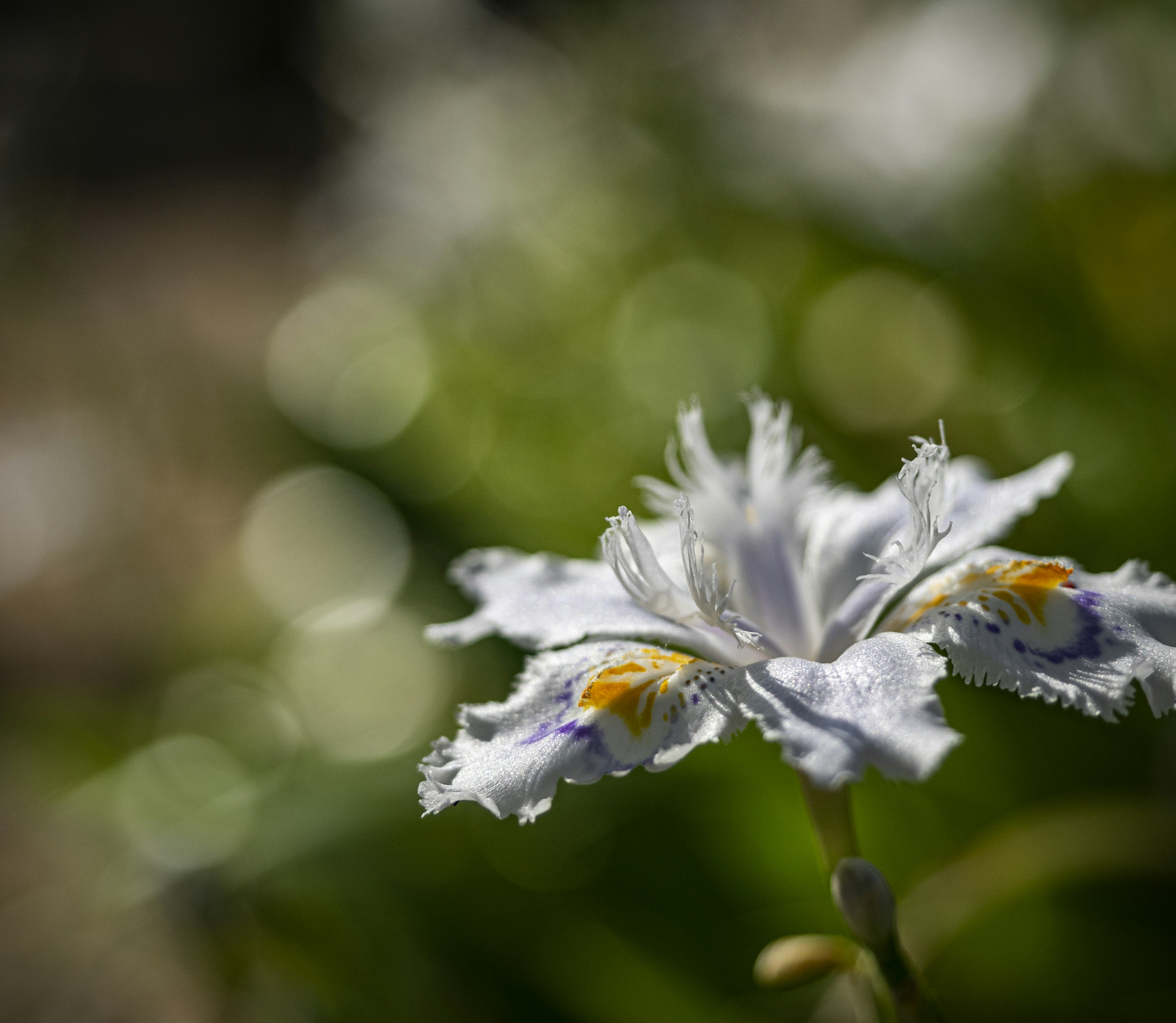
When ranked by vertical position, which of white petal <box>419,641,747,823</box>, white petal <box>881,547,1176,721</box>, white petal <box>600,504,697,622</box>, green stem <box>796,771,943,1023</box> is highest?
white petal <box>881,547,1176,721</box>

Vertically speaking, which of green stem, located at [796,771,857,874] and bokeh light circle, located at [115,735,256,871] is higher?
green stem, located at [796,771,857,874]

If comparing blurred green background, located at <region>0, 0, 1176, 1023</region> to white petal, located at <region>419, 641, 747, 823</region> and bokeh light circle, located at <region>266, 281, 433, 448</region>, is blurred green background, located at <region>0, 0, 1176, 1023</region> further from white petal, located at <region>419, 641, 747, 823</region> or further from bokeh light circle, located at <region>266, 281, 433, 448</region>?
white petal, located at <region>419, 641, 747, 823</region>

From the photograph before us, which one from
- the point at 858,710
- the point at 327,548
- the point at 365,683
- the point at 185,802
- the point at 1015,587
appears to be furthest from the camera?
the point at 327,548

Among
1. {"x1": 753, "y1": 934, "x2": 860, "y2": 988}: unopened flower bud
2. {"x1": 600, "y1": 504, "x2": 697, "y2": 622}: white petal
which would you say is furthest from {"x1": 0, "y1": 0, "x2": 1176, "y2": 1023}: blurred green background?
{"x1": 600, "y1": 504, "x2": 697, "y2": 622}: white petal

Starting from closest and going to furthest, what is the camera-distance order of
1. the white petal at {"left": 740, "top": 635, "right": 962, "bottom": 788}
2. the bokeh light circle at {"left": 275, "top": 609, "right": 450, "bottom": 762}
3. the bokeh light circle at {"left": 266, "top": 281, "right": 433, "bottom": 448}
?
the white petal at {"left": 740, "top": 635, "right": 962, "bottom": 788}, the bokeh light circle at {"left": 275, "top": 609, "right": 450, "bottom": 762}, the bokeh light circle at {"left": 266, "top": 281, "right": 433, "bottom": 448}

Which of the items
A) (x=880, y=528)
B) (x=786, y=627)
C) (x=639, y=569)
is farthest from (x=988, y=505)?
(x=639, y=569)

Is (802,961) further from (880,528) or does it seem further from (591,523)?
(591,523)
